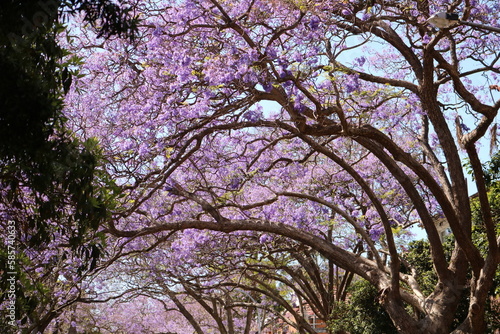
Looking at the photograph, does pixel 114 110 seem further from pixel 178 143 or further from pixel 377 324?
pixel 377 324

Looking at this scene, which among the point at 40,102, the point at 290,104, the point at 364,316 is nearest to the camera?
the point at 40,102

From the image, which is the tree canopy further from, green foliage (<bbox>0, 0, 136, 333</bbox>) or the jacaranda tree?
green foliage (<bbox>0, 0, 136, 333</bbox>)

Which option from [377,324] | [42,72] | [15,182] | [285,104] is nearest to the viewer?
[42,72]

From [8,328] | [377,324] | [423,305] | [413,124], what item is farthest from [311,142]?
[377,324]

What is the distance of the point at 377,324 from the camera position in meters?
17.1

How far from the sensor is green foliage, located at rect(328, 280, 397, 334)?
17.0 metres

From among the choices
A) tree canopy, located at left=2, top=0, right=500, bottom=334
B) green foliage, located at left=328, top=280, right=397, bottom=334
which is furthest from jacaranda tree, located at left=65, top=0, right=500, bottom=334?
green foliage, located at left=328, top=280, right=397, bottom=334

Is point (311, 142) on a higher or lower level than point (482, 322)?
higher

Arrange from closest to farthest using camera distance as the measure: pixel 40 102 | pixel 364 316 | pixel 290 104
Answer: pixel 40 102
pixel 290 104
pixel 364 316

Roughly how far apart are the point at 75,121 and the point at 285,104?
17.4 feet

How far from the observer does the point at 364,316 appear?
685 inches

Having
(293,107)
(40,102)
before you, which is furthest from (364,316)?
(40,102)

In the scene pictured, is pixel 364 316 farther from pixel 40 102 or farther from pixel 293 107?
pixel 40 102

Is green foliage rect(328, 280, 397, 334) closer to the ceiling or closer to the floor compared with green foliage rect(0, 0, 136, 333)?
closer to the ceiling
